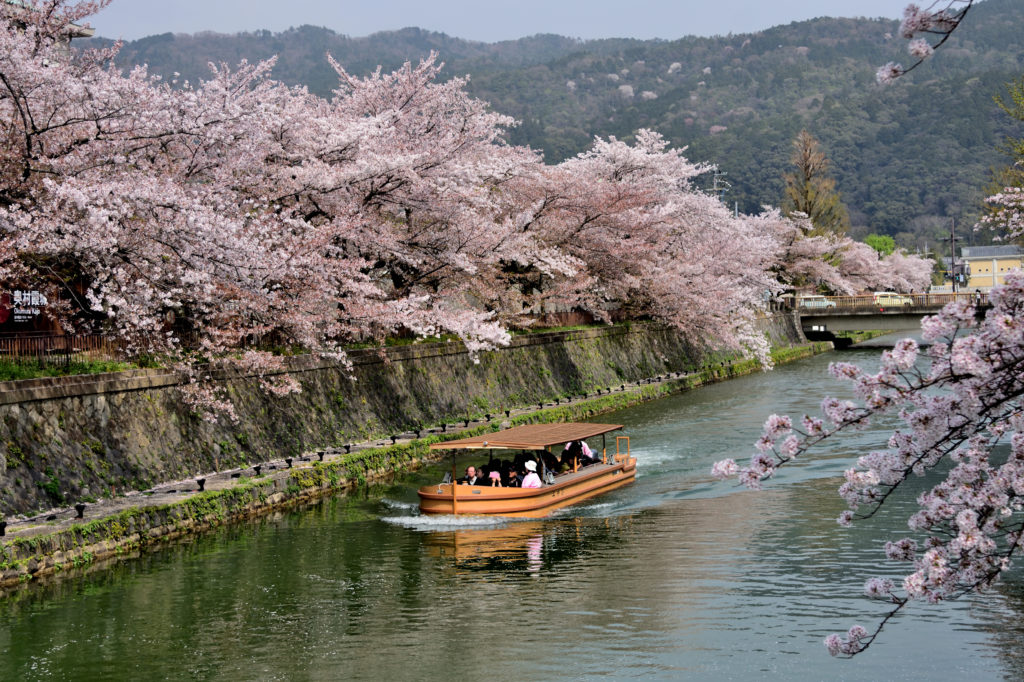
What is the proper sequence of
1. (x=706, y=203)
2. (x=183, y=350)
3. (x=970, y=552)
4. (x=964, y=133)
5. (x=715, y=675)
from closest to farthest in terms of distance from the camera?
(x=970, y=552) → (x=715, y=675) → (x=183, y=350) → (x=706, y=203) → (x=964, y=133)

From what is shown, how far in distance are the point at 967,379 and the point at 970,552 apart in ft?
3.84

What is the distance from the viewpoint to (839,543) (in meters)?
20.4

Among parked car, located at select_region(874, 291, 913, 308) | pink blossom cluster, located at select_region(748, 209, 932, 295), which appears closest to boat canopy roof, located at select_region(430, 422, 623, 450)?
pink blossom cluster, located at select_region(748, 209, 932, 295)

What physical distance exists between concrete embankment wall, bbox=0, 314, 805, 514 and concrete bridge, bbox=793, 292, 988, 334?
119 feet

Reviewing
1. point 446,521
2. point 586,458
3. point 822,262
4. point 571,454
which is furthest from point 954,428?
point 822,262

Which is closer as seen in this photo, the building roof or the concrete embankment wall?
the concrete embankment wall

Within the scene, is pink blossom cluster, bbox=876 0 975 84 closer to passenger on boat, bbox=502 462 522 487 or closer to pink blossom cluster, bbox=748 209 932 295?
passenger on boat, bbox=502 462 522 487

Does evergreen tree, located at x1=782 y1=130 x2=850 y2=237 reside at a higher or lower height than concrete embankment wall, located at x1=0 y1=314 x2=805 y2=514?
higher

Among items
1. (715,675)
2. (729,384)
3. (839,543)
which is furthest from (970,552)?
(729,384)

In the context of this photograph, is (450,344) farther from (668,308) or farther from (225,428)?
(668,308)

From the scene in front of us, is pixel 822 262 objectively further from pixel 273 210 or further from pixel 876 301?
pixel 273 210

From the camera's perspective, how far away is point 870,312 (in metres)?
78.4

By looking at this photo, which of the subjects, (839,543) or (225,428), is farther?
(225,428)

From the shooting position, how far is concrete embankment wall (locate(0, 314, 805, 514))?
20484 millimetres
